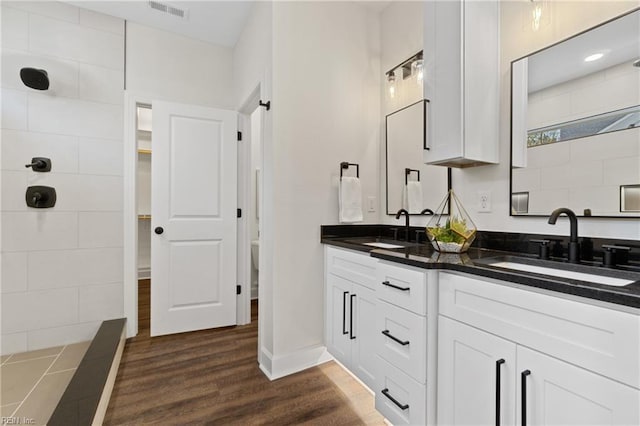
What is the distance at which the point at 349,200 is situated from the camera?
220 centimetres

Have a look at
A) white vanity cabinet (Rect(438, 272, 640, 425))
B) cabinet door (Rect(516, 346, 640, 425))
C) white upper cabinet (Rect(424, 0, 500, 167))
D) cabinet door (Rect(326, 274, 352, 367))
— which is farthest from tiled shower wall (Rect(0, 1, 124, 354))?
cabinet door (Rect(516, 346, 640, 425))

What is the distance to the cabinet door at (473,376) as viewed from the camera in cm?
98

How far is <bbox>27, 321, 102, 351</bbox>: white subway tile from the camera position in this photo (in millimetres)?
2330

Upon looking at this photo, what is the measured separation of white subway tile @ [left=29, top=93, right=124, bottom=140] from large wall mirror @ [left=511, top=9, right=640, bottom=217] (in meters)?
2.98

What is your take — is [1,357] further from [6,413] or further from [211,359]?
[211,359]

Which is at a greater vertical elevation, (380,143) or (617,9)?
(617,9)

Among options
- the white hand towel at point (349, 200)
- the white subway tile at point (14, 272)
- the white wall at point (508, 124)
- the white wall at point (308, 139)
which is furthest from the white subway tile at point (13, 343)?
the white wall at point (508, 124)

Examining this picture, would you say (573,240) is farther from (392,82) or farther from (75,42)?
(75,42)

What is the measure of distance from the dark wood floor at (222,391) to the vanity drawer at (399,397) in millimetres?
232

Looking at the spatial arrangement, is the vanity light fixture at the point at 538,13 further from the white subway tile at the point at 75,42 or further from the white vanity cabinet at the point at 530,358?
the white subway tile at the point at 75,42

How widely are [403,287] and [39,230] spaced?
9.12 feet

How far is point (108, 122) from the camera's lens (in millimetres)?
2578

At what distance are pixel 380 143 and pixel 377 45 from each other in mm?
810

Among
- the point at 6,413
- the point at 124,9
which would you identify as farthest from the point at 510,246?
the point at 124,9
